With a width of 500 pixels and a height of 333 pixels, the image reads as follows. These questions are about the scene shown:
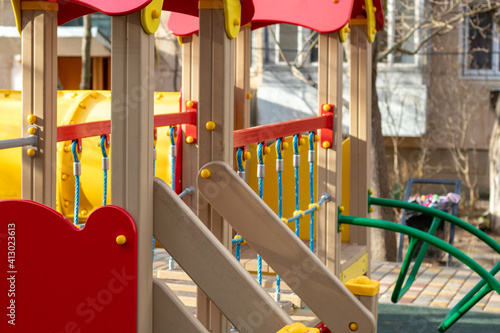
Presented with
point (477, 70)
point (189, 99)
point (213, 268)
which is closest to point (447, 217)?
point (189, 99)

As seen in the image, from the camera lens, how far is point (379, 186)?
900 centimetres

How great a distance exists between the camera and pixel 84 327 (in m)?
2.37

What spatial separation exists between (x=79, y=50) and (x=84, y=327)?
45.0 feet

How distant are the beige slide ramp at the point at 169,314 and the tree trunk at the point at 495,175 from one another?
405 inches

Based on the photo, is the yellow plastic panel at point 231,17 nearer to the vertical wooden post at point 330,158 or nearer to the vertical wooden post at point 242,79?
the vertical wooden post at point 330,158

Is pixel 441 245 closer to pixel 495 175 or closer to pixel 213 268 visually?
pixel 213 268

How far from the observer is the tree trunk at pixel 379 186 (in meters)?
8.85

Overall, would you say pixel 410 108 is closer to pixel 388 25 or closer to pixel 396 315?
pixel 388 25

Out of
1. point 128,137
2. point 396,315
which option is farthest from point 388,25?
point 128,137

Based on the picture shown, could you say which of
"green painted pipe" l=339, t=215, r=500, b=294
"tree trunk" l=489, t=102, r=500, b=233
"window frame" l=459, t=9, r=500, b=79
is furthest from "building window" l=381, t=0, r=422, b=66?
"green painted pipe" l=339, t=215, r=500, b=294

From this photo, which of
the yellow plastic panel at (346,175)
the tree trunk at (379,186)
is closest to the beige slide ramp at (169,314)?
the yellow plastic panel at (346,175)

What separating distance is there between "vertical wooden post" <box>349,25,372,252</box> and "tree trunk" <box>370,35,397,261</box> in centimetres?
419

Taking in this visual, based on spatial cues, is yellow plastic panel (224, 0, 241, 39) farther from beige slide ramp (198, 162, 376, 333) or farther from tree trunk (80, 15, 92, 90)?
tree trunk (80, 15, 92, 90)

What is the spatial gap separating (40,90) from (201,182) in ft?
3.30
